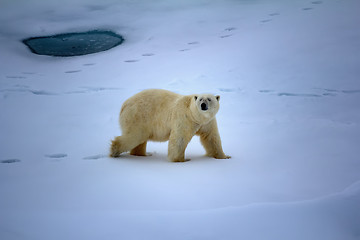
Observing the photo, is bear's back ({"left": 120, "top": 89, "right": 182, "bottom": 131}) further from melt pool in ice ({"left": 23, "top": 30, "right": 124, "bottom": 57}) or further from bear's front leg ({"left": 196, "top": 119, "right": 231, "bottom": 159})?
melt pool in ice ({"left": 23, "top": 30, "right": 124, "bottom": 57})

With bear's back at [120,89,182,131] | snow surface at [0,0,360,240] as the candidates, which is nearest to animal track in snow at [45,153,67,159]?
snow surface at [0,0,360,240]

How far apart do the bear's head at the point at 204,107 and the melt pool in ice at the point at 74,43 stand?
6814 millimetres

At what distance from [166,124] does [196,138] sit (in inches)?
57.8

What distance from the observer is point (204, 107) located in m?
3.53

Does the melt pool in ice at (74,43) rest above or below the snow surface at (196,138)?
above

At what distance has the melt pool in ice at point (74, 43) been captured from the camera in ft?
31.9

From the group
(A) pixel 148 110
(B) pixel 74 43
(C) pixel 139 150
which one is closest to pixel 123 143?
(C) pixel 139 150

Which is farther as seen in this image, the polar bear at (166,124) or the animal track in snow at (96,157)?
the animal track in snow at (96,157)

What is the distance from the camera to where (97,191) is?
9.24 ft

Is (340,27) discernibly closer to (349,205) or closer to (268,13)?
(268,13)

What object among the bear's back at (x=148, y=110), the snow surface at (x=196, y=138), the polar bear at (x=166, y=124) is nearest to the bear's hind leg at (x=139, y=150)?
the polar bear at (x=166, y=124)

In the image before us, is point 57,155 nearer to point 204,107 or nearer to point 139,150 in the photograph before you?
point 139,150

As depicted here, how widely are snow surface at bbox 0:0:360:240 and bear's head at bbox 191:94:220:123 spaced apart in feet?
1.68

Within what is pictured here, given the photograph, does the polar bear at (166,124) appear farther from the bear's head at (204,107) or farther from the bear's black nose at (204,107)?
the bear's black nose at (204,107)
